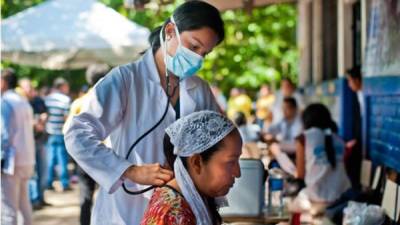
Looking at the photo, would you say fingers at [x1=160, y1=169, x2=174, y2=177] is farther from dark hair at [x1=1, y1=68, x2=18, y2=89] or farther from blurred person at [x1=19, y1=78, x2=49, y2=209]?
blurred person at [x1=19, y1=78, x2=49, y2=209]

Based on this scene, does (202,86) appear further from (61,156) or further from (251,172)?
(61,156)

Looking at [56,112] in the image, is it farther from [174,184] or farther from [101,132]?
[174,184]

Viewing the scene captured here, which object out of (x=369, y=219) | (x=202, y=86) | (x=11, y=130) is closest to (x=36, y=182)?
(x=11, y=130)

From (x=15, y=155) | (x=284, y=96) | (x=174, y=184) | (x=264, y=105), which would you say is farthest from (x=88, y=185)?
(x=264, y=105)

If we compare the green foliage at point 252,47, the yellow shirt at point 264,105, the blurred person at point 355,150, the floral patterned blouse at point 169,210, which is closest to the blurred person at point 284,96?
the yellow shirt at point 264,105

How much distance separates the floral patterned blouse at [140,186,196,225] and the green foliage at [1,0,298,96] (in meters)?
17.0

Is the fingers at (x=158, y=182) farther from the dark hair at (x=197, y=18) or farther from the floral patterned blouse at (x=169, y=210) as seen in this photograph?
the dark hair at (x=197, y=18)

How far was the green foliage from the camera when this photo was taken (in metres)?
21.5

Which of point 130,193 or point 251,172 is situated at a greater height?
point 130,193

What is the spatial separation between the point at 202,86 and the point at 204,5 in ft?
1.42

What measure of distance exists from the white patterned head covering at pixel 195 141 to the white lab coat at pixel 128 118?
25.0 inches

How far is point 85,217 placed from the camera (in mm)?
7941

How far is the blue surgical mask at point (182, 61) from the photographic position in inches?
138

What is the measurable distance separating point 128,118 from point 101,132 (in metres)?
0.18
